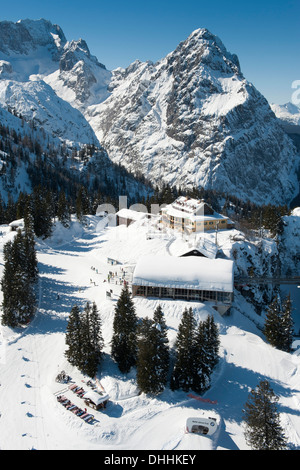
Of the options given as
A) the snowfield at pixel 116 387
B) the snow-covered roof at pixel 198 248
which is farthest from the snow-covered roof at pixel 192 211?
the snowfield at pixel 116 387

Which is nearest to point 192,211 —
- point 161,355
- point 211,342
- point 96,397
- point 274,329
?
point 274,329

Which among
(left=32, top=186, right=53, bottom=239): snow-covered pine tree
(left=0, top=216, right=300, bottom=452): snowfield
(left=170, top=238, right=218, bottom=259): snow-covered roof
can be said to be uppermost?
(left=32, top=186, right=53, bottom=239): snow-covered pine tree

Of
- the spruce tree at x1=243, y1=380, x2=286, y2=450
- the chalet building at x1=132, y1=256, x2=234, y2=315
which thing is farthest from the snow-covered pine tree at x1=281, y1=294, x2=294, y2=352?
the spruce tree at x1=243, y1=380, x2=286, y2=450

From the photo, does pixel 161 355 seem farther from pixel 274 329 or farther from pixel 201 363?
pixel 274 329

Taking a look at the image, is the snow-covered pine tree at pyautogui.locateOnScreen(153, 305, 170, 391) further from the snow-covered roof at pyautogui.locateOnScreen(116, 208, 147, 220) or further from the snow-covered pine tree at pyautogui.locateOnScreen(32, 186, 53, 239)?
the snow-covered roof at pyautogui.locateOnScreen(116, 208, 147, 220)

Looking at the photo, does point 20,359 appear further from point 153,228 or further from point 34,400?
point 153,228
